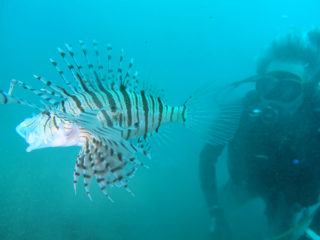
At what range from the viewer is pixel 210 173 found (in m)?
4.96

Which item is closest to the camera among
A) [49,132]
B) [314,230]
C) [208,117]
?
[49,132]

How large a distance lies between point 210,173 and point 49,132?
4.18 metres

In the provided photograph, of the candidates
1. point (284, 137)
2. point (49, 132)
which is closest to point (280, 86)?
point (284, 137)

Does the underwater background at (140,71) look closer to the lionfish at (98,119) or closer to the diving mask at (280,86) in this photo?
the lionfish at (98,119)

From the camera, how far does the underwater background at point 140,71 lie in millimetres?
6312

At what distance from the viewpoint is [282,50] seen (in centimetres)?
423

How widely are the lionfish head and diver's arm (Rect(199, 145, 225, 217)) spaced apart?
366 centimetres

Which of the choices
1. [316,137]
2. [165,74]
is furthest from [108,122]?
[165,74]

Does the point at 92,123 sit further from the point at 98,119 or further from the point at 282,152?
the point at 282,152

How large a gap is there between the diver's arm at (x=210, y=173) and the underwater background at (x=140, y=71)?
136 centimetres

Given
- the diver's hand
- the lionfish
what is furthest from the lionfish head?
the diver's hand

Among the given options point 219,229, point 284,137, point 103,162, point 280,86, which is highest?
point 280,86

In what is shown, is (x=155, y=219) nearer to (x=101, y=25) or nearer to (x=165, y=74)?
(x=165, y=74)

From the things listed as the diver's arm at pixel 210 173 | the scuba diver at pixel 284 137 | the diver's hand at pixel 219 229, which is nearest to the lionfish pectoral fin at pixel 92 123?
the scuba diver at pixel 284 137
